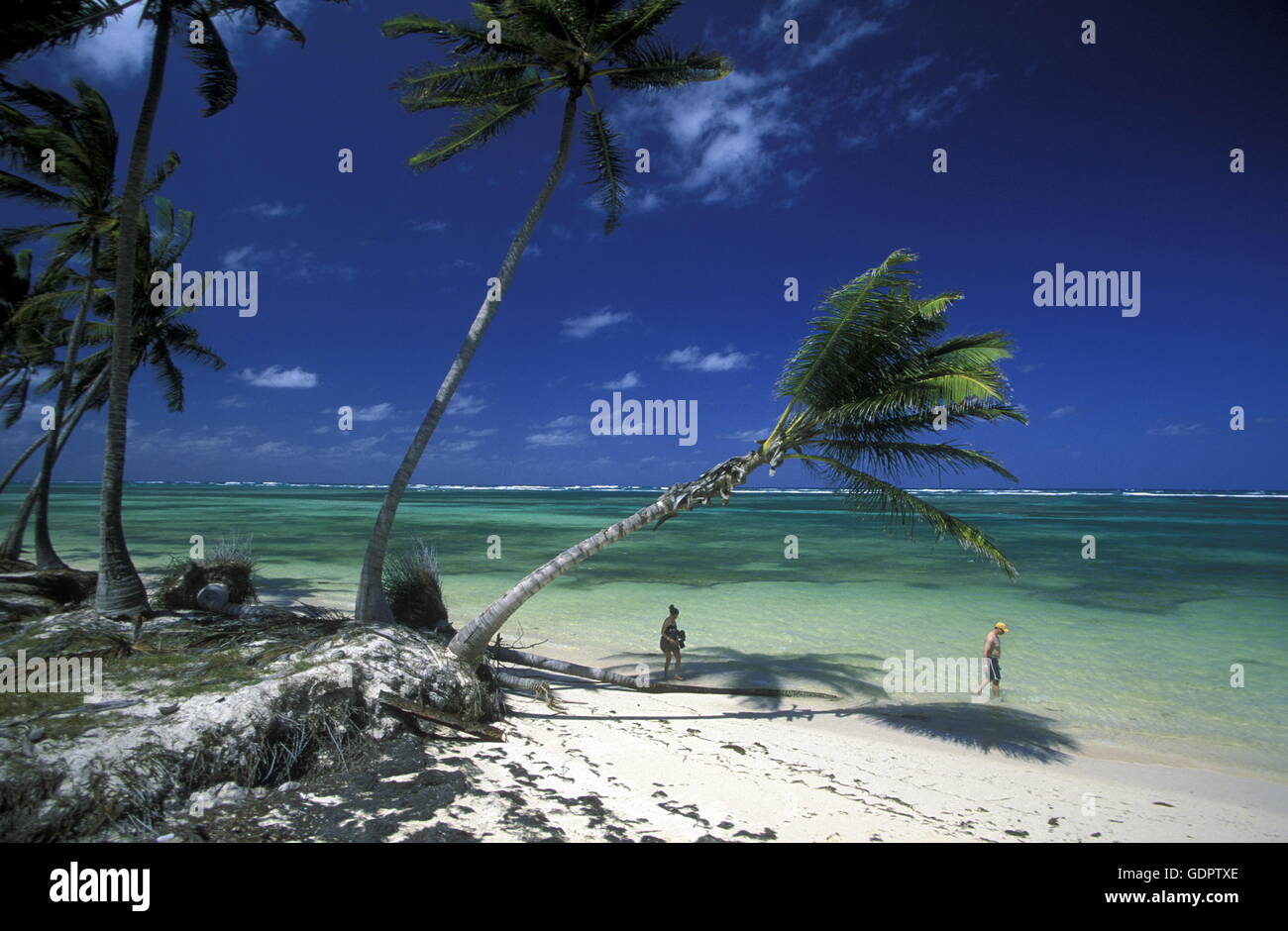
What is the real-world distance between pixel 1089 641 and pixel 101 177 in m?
22.7

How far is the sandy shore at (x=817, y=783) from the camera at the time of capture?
15.7 ft

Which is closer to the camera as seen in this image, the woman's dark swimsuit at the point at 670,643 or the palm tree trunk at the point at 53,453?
the woman's dark swimsuit at the point at 670,643

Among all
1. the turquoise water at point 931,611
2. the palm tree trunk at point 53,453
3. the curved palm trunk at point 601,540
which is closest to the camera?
the curved palm trunk at point 601,540

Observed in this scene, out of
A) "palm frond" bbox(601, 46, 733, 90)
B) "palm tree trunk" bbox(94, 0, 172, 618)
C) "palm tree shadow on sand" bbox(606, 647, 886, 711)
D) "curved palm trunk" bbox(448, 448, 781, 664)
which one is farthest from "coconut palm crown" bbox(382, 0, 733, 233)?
"palm tree shadow on sand" bbox(606, 647, 886, 711)

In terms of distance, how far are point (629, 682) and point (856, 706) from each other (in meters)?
3.47

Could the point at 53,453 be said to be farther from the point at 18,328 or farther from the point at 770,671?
the point at 770,671

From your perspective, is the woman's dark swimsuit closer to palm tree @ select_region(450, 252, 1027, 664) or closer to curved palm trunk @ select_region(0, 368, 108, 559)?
palm tree @ select_region(450, 252, 1027, 664)

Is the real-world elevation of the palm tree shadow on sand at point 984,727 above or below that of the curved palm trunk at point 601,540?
below

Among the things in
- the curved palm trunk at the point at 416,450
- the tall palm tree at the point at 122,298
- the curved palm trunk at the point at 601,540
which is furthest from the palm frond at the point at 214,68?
the curved palm trunk at the point at 601,540

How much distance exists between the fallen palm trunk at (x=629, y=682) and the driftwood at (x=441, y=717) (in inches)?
121

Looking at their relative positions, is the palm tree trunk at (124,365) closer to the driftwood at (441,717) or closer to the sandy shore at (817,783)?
the driftwood at (441,717)
